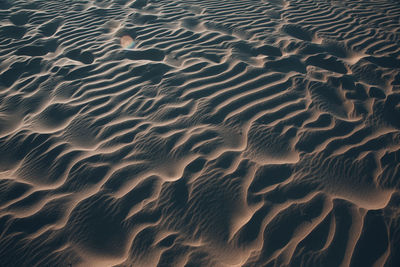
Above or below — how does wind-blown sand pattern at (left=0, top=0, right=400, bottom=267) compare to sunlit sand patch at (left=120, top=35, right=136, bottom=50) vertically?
below

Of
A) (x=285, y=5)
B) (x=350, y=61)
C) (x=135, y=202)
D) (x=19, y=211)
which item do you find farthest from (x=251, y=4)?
(x=19, y=211)

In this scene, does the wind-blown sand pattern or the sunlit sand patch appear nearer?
the wind-blown sand pattern

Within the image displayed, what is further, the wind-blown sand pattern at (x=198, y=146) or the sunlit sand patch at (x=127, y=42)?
→ the sunlit sand patch at (x=127, y=42)

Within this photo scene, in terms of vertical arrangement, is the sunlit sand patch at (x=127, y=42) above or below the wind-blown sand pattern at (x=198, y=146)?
above

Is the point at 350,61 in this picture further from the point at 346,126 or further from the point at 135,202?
the point at 135,202
